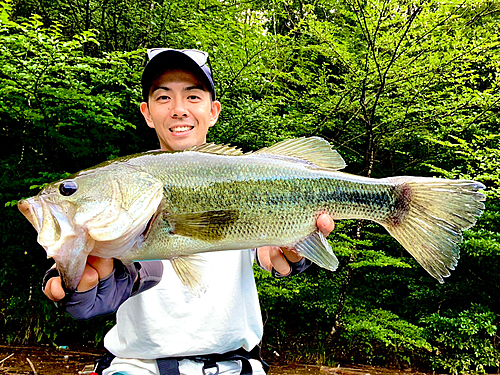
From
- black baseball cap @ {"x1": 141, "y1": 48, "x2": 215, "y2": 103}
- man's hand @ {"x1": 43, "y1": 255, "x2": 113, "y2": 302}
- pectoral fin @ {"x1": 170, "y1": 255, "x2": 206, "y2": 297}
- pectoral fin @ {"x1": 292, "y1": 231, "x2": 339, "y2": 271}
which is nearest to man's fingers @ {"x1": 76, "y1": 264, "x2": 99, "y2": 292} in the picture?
man's hand @ {"x1": 43, "y1": 255, "x2": 113, "y2": 302}

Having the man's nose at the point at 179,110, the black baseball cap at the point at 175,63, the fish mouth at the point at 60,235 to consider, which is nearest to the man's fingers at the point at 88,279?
the fish mouth at the point at 60,235

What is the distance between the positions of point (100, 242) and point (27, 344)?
7278 millimetres

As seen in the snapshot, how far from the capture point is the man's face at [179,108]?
113 inches

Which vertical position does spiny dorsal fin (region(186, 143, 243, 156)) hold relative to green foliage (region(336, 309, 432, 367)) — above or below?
above

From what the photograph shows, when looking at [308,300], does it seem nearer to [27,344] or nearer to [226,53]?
[226,53]

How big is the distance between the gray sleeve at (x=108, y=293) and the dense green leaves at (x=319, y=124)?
13.4ft

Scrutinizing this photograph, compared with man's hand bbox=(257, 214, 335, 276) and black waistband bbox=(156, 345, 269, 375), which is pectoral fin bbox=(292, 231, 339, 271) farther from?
black waistband bbox=(156, 345, 269, 375)

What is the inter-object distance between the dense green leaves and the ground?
0.29 m

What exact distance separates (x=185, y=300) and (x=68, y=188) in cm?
129

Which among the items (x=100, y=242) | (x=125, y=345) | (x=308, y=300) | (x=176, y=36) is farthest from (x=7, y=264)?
(x=100, y=242)

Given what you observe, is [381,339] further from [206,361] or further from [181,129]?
[181,129]

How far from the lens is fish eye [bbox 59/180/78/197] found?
1.68 metres

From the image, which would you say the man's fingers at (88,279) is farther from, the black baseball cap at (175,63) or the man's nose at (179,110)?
the black baseball cap at (175,63)

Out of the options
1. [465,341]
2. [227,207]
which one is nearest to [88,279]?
[227,207]
